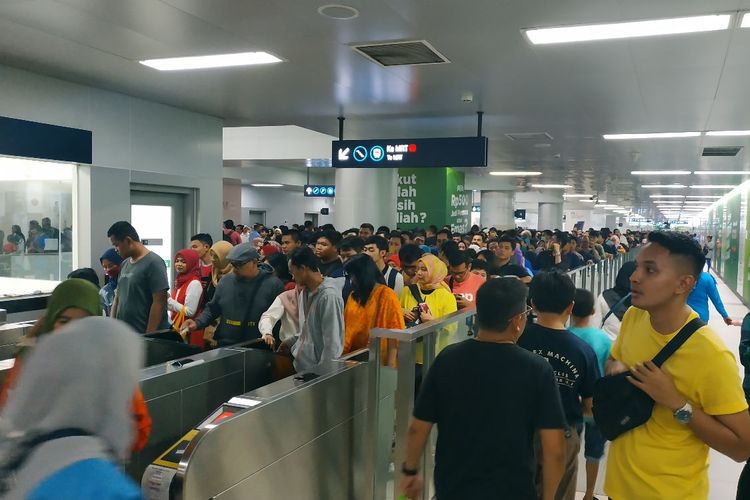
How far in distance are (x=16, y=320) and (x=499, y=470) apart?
5.94 m

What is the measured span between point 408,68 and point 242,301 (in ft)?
9.22

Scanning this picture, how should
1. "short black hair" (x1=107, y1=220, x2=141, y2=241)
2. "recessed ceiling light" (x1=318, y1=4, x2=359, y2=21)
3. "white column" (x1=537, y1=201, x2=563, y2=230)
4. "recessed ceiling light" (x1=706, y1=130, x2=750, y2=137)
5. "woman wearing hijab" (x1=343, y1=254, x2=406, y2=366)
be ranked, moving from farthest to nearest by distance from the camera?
"white column" (x1=537, y1=201, x2=563, y2=230), "recessed ceiling light" (x1=706, y1=130, x2=750, y2=137), "short black hair" (x1=107, y1=220, x2=141, y2=241), "recessed ceiling light" (x1=318, y1=4, x2=359, y2=21), "woman wearing hijab" (x1=343, y1=254, x2=406, y2=366)

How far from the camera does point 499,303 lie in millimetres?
2314

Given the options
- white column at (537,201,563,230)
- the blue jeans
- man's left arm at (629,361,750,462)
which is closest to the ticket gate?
the blue jeans

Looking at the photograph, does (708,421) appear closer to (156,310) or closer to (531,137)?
(156,310)

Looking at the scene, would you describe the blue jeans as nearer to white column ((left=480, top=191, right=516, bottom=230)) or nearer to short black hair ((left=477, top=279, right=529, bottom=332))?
short black hair ((left=477, top=279, right=529, bottom=332))

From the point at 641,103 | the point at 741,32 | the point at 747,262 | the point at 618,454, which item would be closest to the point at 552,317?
the point at 618,454

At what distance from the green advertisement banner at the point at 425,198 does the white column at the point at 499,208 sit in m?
11.3

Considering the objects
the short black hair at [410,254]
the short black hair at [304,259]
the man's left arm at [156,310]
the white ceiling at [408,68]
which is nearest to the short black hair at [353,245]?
the short black hair at [410,254]

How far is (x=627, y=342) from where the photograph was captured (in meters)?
2.33

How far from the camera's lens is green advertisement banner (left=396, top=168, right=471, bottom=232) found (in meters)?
16.0

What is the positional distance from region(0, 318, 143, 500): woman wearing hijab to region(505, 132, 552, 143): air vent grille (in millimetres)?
9400

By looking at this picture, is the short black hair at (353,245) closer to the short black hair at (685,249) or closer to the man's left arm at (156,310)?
the man's left arm at (156,310)

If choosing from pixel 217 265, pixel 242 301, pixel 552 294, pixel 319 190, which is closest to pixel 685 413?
pixel 552 294
